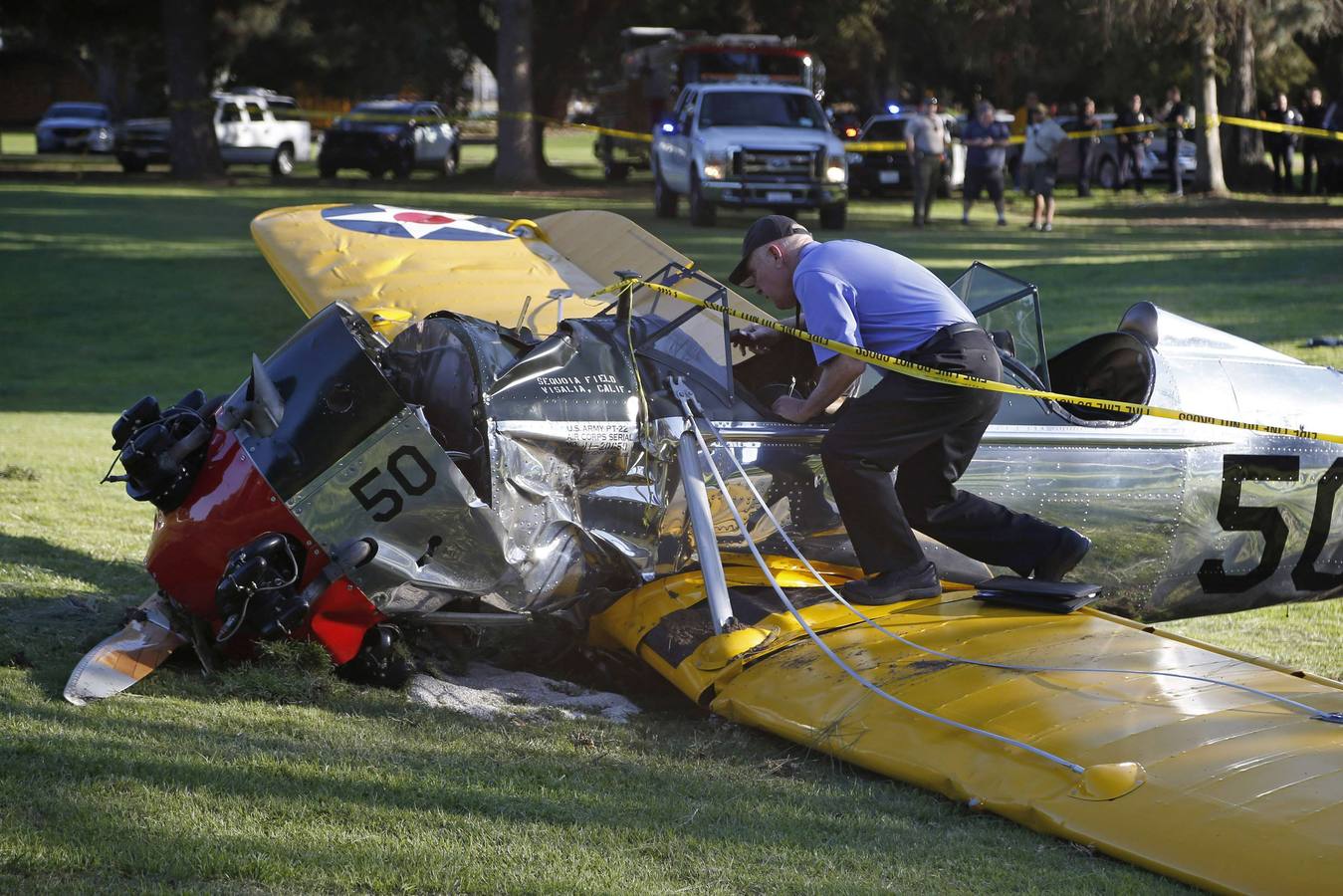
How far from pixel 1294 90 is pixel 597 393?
48.3 meters

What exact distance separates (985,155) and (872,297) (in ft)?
66.1

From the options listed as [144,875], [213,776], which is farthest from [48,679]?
[144,875]

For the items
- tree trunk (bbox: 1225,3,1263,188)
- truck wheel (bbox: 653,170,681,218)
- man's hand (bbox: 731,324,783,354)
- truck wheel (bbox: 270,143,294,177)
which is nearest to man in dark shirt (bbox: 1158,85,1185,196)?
tree trunk (bbox: 1225,3,1263,188)

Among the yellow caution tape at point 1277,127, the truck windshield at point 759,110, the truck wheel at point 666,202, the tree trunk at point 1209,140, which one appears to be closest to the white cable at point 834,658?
the truck windshield at point 759,110

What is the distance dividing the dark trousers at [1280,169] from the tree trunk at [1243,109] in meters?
0.48

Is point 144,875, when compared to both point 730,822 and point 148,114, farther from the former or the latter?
point 148,114

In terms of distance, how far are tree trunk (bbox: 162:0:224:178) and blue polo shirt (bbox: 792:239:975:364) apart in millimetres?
31803

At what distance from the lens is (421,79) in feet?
191

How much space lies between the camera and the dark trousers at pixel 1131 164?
32.8m

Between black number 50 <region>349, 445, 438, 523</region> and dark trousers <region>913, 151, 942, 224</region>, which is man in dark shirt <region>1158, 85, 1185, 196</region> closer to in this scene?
dark trousers <region>913, 151, 942, 224</region>

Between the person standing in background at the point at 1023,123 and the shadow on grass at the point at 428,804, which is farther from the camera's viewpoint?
the person standing in background at the point at 1023,123

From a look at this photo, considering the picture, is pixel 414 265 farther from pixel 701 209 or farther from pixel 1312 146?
pixel 1312 146

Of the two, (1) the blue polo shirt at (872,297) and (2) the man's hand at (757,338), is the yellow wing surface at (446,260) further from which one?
(1) the blue polo shirt at (872,297)

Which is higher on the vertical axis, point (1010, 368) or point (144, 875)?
point (1010, 368)
